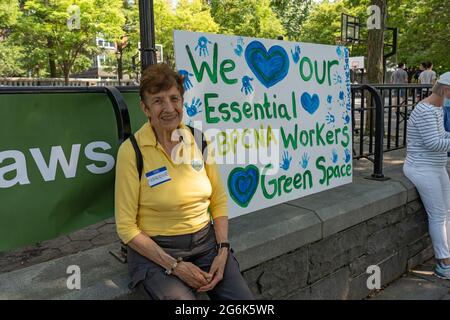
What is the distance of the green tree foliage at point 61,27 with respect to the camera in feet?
69.9

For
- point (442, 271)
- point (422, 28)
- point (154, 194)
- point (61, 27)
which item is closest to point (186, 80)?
point (154, 194)

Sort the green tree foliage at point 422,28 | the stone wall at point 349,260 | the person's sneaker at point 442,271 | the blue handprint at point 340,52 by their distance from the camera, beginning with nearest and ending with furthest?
the stone wall at point 349,260 → the blue handprint at point 340,52 → the person's sneaker at point 442,271 → the green tree foliage at point 422,28

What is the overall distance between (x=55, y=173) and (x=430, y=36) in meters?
14.7

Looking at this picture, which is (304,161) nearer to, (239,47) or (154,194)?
(239,47)

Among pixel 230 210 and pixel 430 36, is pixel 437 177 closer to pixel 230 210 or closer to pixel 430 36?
pixel 230 210

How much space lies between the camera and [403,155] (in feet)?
17.5

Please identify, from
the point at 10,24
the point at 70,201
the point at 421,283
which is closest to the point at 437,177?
the point at 421,283

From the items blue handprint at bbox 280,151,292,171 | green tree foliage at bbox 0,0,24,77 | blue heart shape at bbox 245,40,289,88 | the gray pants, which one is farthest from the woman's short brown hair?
green tree foliage at bbox 0,0,24,77

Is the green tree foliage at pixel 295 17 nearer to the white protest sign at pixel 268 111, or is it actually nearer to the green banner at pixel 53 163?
the white protest sign at pixel 268 111

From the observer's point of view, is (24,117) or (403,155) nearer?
(24,117)

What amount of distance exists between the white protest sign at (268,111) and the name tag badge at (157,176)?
533mm

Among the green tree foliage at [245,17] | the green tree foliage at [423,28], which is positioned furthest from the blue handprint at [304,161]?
the green tree foliage at [245,17]

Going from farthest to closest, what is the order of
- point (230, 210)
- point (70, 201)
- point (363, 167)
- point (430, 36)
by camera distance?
1. point (430, 36)
2. point (363, 167)
3. point (230, 210)
4. point (70, 201)

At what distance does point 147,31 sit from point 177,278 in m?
1.29
